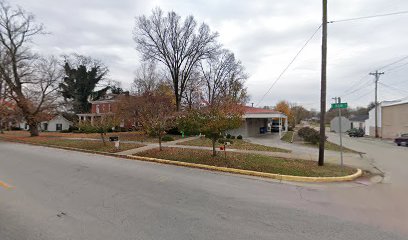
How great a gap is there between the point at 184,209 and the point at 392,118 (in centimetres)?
4592

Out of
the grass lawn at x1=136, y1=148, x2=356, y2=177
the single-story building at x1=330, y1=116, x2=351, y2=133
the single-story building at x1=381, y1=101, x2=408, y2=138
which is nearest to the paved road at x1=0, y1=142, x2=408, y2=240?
the grass lawn at x1=136, y1=148, x2=356, y2=177

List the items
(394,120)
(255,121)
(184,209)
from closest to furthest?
(184,209) < (255,121) < (394,120)

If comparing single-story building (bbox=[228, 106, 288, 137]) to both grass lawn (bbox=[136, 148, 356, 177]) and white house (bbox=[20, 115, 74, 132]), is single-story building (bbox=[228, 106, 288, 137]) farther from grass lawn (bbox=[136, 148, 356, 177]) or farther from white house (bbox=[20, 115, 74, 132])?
white house (bbox=[20, 115, 74, 132])

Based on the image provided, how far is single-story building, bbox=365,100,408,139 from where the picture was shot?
38031 mm

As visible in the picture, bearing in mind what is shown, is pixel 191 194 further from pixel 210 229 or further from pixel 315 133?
pixel 315 133

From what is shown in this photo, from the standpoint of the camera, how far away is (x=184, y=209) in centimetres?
589

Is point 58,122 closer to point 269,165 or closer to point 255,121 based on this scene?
point 255,121

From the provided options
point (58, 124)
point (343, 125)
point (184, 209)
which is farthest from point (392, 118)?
point (58, 124)

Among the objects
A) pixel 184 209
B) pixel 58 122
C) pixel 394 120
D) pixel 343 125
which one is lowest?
pixel 184 209

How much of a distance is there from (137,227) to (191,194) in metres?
2.55

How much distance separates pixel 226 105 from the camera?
13.1 meters

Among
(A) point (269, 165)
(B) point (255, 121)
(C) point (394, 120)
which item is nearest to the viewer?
(A) point (269, 165)

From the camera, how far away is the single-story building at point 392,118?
38.0 m

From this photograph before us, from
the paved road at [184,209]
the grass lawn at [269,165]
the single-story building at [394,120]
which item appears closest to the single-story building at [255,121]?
the grass lawn at [269,165]
